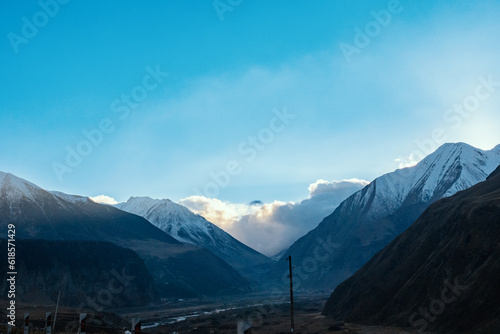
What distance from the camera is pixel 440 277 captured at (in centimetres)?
5838

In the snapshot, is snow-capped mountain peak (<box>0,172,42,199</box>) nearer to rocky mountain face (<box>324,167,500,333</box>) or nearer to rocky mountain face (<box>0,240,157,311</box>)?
rocky mountain face (<box>0,240,157,311</box>)

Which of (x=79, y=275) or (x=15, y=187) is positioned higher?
(x=15, y=187)

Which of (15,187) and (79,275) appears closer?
(79,275)

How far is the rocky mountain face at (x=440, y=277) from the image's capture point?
47750 millimetres

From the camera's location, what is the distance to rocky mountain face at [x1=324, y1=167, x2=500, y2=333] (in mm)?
47750

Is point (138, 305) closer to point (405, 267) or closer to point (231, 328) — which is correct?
point (231, 328)

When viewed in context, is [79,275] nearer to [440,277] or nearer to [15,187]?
[15,187]

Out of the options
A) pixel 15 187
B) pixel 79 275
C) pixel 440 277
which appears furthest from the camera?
pixel 15 187

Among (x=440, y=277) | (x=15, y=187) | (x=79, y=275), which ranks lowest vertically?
(x=440, y=277)

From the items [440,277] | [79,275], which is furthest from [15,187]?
[440,277]

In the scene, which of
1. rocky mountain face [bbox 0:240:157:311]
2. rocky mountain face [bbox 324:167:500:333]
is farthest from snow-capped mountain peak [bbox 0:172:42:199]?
rocky mountain face [bbox 324:167:500:333]

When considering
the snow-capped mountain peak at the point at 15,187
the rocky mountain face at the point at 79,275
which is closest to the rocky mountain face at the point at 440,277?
the rocky mountain face at the point at 79,275

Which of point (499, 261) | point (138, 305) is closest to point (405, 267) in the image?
point (499, 261)

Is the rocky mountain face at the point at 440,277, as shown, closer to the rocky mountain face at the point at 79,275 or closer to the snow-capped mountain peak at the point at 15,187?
the rocky mountain face at the point at 79,275
